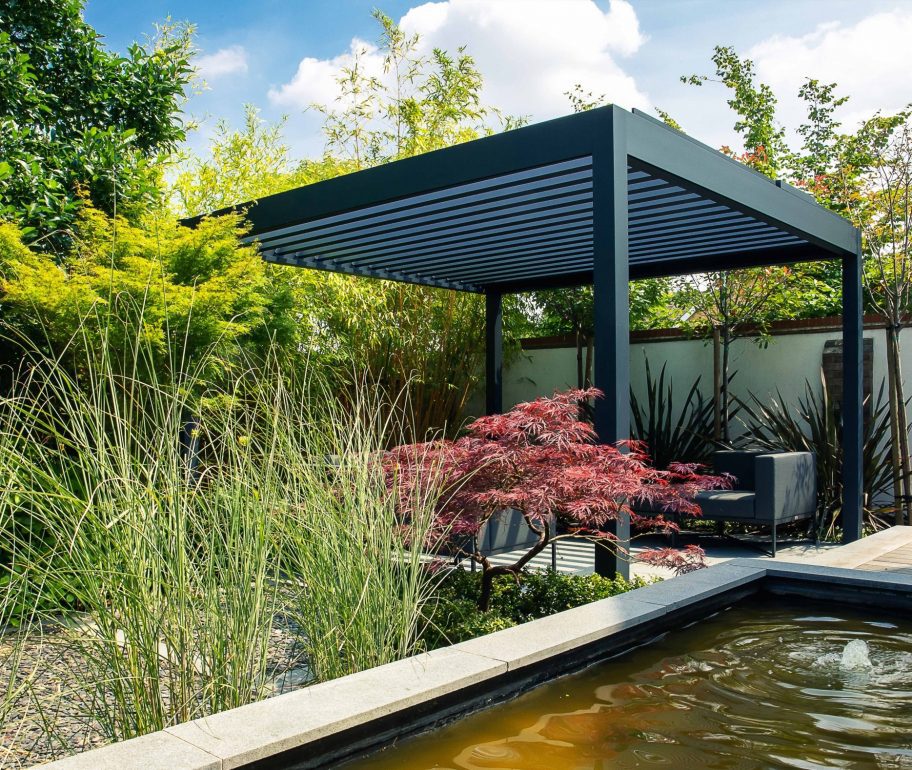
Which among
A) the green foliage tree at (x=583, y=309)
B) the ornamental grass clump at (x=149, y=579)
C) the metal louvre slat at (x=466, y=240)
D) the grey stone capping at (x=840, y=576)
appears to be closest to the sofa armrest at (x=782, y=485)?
the grey stone capping at (x=840, y=576)

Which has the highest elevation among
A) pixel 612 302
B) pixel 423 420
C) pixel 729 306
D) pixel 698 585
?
pixel 729 306

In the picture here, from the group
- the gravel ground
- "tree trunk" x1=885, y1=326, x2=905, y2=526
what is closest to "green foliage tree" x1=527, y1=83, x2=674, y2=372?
"tree trunk" x1=885, y1=326, x2=905, y2=526

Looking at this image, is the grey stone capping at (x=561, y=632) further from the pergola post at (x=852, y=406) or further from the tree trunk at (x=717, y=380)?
the tree trunk at (x=717, y=380)

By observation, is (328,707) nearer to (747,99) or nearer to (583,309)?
(583,309)

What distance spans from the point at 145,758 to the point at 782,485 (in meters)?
5.40

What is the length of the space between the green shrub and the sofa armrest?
232 cm

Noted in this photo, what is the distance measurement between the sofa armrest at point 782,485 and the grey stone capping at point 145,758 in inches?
199

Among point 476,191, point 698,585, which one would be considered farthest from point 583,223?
point 698,585

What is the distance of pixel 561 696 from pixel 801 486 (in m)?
4.35

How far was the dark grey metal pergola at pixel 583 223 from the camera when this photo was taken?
171 inches

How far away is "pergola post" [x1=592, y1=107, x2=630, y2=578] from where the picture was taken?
4277 mm

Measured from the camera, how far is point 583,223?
6.61m

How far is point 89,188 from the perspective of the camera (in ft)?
23.9

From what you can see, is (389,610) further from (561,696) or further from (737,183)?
(737,183)
